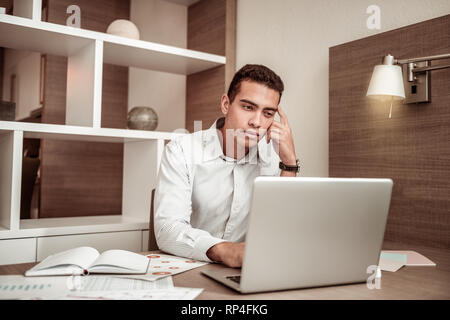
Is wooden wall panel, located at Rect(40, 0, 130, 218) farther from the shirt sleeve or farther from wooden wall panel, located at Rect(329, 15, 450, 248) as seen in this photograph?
wooden wall panel, located at Rect(329, 15, 450, 248)

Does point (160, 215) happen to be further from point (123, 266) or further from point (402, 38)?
point (402, 38)

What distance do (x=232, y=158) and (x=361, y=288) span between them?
914 millimetres

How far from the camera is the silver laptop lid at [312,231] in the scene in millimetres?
833

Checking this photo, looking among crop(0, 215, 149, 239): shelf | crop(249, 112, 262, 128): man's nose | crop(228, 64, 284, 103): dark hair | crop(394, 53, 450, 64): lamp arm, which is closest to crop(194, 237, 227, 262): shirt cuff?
crop(249, 112, 262, 128): man's nose

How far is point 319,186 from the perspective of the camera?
0.86 metres

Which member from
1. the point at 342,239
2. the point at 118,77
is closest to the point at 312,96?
the point at 342,239

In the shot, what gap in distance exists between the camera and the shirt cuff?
3.82 feet

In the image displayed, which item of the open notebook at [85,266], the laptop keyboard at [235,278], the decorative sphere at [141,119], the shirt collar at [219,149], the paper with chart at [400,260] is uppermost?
the decorative sphere at [141,119]

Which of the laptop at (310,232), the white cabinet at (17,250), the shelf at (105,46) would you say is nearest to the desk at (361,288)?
the laptop at (310,232)

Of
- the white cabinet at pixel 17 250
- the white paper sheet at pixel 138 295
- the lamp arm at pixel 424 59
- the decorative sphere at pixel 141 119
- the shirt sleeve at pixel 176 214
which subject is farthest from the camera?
the decorative sphere at pixel 141 119

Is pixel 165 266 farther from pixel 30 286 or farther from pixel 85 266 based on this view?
pixel 30 286

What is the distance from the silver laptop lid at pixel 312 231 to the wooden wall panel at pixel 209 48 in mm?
1784

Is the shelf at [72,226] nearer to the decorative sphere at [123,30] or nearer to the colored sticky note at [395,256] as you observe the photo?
the decorative sphere at [123,30]
